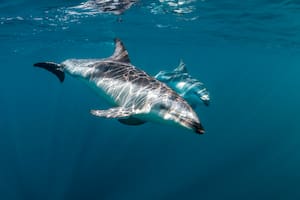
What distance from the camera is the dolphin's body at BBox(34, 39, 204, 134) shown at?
5465mm

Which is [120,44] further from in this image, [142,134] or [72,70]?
[142,134]

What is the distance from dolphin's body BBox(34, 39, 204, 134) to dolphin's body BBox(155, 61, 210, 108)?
3.59 meters

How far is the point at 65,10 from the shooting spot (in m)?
18.1

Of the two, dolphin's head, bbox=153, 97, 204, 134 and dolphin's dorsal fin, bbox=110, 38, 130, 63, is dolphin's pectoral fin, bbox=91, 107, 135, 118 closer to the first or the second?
dolphin's head, bbox=153, 97, 204, 134

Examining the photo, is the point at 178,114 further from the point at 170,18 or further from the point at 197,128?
the point at 170,18

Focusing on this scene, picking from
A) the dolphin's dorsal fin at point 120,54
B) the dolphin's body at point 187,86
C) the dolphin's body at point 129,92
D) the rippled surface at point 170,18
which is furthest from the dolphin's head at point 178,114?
the rippled surface at point 170,18

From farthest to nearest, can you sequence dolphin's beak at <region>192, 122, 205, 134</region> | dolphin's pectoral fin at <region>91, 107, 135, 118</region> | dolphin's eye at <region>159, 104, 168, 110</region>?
dolphin's pectoral fin at <region>91, 107, 135, 118</region> → dolphin's eye at <region>159, 104, 168, 110</region> → dolphin's beak at <region>192, 122, 205, 134</region>

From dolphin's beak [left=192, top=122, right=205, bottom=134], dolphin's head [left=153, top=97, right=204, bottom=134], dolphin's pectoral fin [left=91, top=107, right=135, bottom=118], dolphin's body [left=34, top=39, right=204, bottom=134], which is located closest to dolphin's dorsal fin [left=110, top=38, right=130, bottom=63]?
dolphin's body [left=34, top=39, right=204, bottom=134]

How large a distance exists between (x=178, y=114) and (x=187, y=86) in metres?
6.79

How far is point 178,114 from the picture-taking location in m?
5.32

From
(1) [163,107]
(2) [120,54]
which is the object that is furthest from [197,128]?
(2) [120,54]

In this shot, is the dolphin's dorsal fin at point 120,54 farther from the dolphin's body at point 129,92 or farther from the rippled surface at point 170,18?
the rippled surface at point 170,18

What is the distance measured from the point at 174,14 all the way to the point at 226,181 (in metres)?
10.7

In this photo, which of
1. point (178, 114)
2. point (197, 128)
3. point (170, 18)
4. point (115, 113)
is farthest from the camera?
point (170, 18)
